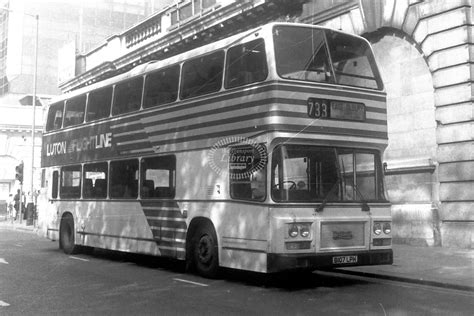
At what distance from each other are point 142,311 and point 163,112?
509cm

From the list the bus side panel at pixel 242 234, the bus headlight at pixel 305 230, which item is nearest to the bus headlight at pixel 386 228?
the bus headlight at pixel 305 230

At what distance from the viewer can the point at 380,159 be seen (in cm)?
983

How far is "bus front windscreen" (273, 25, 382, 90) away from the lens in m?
9.13

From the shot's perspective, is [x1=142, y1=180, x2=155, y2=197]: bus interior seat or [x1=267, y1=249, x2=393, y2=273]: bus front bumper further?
[x1=142, y1=180, x2=155, y2=197]: bus interior seat

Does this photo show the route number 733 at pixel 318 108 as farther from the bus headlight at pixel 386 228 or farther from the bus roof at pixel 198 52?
the bus headlight at pixel 386 228

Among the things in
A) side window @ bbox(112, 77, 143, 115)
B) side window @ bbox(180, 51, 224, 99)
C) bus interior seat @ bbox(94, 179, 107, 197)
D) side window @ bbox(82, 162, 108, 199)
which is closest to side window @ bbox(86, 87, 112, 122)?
side window @ bbox(112, 77, 143, 115)

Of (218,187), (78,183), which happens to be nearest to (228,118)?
(218,187)

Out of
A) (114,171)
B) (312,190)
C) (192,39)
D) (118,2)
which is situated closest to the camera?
(312,190)

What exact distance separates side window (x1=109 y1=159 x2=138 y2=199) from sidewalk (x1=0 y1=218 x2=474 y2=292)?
4669mm

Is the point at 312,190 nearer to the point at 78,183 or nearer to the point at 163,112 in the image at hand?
the point at 163,112

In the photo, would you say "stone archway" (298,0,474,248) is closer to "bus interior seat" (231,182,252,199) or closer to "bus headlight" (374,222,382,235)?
"bus headlight" (374,222,382,235)

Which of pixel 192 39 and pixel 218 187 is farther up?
pixel 192 39

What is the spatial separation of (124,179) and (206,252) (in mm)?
3294

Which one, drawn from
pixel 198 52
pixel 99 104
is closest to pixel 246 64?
pixel 198 52
